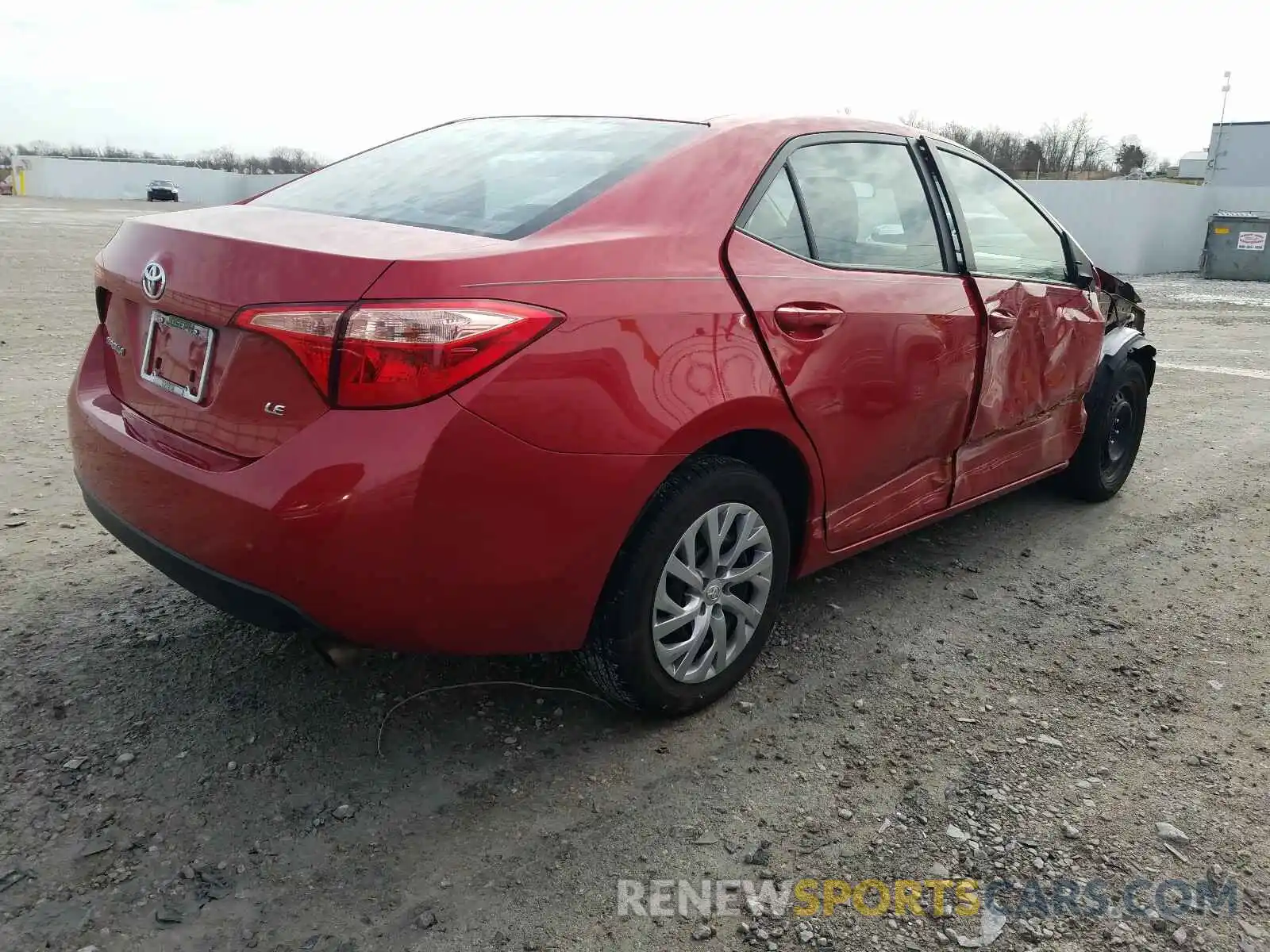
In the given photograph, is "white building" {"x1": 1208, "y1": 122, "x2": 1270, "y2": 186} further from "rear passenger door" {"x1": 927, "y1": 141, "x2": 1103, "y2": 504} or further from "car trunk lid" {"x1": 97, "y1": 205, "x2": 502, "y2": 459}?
"car trunk lid" {"x1": 97, "y1": 205, "x2": 502, "y2": 459}

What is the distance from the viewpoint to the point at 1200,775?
8.59ft

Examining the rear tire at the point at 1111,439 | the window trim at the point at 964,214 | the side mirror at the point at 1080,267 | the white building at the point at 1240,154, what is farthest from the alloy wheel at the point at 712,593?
the white building at the point at 1240,154

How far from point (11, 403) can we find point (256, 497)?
4.53m

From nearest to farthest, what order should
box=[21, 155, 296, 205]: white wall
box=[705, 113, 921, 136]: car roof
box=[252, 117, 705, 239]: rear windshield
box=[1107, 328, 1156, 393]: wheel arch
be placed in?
box=[252, 117, 705, 239]: rear windshield < box=[705, 113, 921, 136]: car roof < box=[1107, 328, 1156, 393]: wheel arch < box=[21, 155, 296, 205]: white wall

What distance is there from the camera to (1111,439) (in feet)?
15.7

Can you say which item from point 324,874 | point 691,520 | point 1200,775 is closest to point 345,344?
point 691,520

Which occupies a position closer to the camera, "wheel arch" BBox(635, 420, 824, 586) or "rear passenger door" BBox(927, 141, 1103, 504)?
"wheel arch" BBox(635, 420, 824, 586)

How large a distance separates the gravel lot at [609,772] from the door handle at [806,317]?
3.47ft

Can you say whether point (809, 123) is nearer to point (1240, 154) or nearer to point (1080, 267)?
point (1080, 267)

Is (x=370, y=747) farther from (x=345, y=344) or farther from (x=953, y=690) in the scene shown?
(x=953, y=690)

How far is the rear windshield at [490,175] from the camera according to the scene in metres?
2.48

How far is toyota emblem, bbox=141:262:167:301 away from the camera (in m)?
2.37

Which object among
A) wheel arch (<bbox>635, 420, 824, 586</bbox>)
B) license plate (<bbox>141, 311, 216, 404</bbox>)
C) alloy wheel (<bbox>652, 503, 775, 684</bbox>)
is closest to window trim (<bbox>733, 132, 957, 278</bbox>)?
wheel arch (<bbox>635, 420, 824, 586</bbox>)

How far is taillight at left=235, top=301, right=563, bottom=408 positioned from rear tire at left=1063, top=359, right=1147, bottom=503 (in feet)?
11.2
